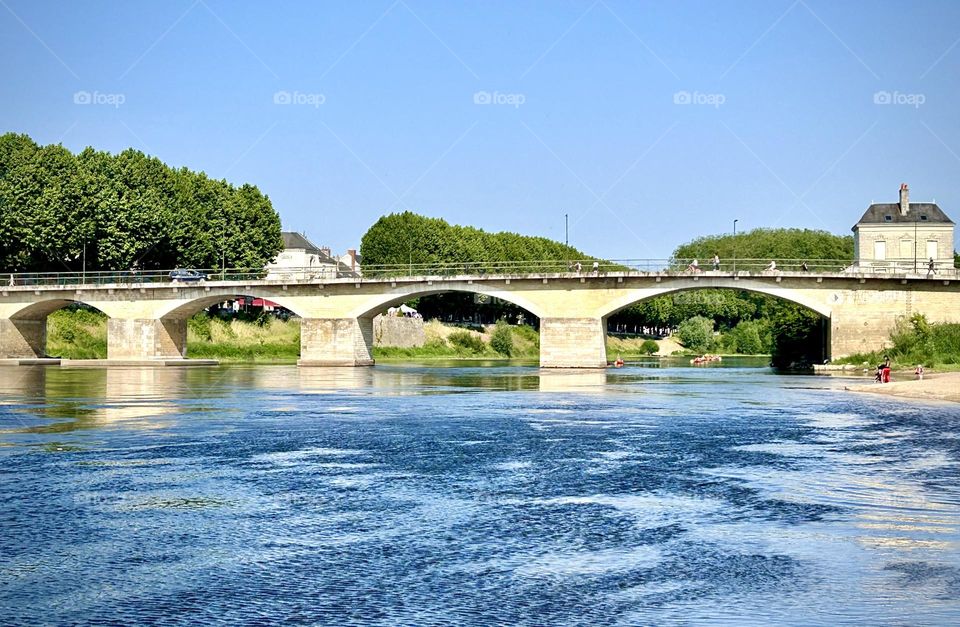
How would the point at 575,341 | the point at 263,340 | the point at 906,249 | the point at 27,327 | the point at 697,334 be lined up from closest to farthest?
the point at 575,341, the point at 27,327, the point at 906,249, the point at 263,340, the point at 697,334

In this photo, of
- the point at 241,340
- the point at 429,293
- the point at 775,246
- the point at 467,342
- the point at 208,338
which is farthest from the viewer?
the point at 775,246

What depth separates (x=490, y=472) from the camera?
22.8m

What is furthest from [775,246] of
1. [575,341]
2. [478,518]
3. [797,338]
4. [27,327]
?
[478,518]

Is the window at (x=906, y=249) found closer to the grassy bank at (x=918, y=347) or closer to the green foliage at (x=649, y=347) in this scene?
the grassy bank at (x=918, y=347)

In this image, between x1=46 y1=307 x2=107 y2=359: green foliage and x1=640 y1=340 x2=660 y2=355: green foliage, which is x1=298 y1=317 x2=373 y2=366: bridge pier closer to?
x1=46 y1=307 x2=107 y2=359: green foliage

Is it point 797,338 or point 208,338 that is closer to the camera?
point 797,338

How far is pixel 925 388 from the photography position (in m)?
45.5

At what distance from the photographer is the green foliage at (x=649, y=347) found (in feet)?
400

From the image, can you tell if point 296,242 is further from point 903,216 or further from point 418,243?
point 903,216

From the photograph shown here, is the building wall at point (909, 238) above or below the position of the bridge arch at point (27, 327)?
above

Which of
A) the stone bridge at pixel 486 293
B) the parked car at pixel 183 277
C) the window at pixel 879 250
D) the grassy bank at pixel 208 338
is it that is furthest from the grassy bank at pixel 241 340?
the window at pixel 879 250

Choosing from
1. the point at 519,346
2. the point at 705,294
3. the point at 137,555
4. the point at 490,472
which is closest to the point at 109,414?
the point at 490,472

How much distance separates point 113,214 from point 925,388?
185 ft

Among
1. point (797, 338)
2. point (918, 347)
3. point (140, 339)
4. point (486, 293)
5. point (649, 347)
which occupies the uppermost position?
point (486, 293)
